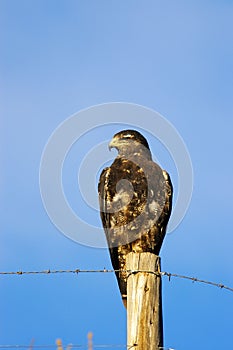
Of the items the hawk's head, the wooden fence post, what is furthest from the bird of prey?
the wooden fence post

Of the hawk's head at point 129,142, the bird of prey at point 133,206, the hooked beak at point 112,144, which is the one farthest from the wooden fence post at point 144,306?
the hooked beak at point 112,144

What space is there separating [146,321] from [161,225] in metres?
2.77

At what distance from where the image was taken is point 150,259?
4777 mm

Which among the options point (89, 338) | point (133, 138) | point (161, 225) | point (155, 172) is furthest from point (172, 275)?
point (133, 138)

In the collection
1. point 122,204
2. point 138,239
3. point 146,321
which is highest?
point 122,204

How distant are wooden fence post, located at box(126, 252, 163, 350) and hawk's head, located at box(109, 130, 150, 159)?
3621 millimetres

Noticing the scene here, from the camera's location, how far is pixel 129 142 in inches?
334

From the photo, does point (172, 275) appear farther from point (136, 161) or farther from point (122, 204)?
point (136, 161)

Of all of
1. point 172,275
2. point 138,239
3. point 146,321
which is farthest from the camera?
point 138,239

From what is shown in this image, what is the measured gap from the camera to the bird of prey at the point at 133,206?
7141mm

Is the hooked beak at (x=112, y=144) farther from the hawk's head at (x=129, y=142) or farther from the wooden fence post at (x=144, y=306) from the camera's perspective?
the wooden fence post at (x=144, y=306)

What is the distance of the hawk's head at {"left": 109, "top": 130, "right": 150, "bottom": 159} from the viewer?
27.5 ft

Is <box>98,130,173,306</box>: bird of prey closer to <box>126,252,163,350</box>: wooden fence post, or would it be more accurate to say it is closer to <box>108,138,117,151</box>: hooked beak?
<box>108,138,117,151</box>: hooked beak

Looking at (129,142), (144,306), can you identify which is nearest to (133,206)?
(129,142)
